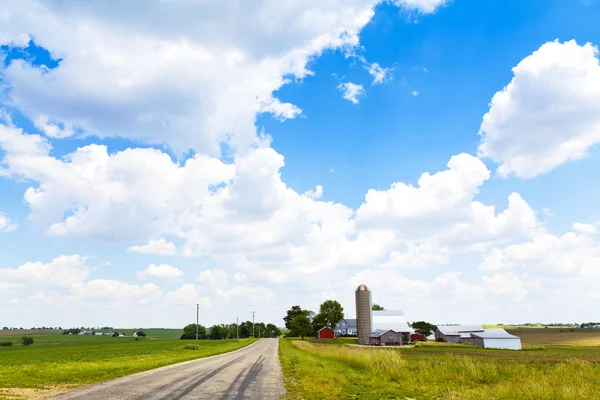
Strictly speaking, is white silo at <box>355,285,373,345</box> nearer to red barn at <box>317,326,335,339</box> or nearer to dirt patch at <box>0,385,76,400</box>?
red barn at <box>317,326,335,339</box>

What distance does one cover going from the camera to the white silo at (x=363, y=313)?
10644 cm

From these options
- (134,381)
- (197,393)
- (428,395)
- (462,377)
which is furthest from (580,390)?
(134,381)

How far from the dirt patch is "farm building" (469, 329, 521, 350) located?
91.3 meters

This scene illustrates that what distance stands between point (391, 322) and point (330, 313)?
32.3 metres

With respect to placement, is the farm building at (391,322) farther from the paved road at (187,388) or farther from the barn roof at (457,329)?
the paved road at (187,388)

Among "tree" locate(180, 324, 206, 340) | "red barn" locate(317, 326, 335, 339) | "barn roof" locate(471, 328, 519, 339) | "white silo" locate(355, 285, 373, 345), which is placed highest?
"white silo" locate(355, 285, 373, 345)

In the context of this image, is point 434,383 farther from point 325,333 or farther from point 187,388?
point 325,333

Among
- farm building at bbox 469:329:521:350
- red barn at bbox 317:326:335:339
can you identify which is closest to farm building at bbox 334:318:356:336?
red barn at bbox 317:326:335:339

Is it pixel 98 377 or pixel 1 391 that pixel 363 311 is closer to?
pixel 98 377

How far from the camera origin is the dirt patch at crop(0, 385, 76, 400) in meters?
19.5

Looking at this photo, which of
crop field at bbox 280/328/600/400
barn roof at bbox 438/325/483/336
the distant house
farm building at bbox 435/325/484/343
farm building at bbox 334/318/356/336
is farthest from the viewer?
farm building at bbox 334/318/356/336

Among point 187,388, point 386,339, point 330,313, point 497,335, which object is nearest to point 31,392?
point 187,388

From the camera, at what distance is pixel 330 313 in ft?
521

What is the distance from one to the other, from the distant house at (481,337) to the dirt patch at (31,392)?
299 ft
